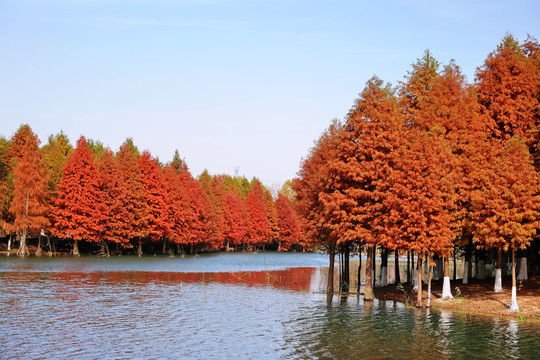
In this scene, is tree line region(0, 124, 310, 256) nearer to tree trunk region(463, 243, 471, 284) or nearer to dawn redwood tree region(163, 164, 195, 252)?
dawn redwood tree region(163, 164, 195, 252)

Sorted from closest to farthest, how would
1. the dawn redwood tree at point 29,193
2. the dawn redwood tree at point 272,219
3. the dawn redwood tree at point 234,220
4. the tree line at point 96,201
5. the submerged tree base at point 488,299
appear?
the submerged tree base at point 488,299, the dawn redwood tree at point 29,193, the tree line at point 96,201, the dawn redwood tree at point 234,220, the dawn redwood tree at point 272,219

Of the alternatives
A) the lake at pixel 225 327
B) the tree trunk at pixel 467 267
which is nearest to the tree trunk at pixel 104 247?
the lake at pixel 225 327

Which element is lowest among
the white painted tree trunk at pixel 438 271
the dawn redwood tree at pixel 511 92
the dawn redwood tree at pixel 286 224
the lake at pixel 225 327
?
the lake at pixel 225 327

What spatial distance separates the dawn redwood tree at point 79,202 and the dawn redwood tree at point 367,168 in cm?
6125

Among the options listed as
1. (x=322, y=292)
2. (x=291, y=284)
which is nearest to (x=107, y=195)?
(x=291, y=284)

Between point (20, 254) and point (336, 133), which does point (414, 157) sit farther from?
point (20, 254)

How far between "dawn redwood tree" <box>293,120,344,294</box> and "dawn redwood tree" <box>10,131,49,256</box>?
55.7 meters

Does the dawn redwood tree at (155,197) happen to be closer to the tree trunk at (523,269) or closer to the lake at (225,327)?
the lake at (225,327)

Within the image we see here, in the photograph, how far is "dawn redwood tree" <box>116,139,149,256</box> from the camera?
327ft

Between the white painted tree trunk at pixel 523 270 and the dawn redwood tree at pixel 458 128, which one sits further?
the white painted tree trunk at pixel 523 270

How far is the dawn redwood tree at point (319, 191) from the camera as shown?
4516 centimetres

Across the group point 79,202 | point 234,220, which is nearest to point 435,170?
point 79,202

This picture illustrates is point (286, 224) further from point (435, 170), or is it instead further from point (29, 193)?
point (435, 170)

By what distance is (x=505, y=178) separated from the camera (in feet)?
128
